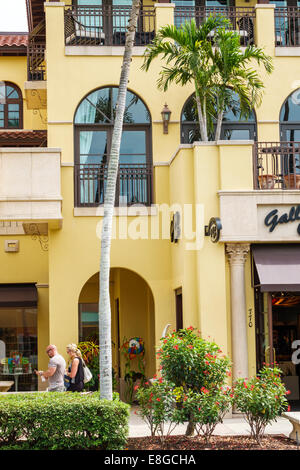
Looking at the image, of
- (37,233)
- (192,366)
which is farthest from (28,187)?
(192,366)

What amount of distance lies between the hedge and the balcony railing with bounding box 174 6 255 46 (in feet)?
38.5

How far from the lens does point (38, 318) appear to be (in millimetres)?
21469

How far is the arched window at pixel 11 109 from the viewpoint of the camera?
938 inches

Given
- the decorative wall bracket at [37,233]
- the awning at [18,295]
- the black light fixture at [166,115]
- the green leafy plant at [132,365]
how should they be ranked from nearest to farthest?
the black light fixture at [166,115]
the decorative wall bracket at [37,233]
the green leafy plant at [132,365]
the awning at [18,295]

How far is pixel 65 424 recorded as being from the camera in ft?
36.4

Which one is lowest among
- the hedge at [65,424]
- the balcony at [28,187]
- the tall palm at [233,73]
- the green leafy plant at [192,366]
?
the hedge at [65,424]

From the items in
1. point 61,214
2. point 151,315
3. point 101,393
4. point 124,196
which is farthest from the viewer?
point 151,315

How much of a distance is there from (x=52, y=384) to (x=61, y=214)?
4612mm

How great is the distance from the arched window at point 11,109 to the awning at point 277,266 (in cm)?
1077

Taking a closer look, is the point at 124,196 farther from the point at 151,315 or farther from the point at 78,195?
the point at 151,315

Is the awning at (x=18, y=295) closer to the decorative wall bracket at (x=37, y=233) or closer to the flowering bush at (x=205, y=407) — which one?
the decorative wall bracket at (x=37, y=233)

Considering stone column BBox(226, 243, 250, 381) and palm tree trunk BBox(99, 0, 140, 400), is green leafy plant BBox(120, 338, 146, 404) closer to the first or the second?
stone column BBox(226, 243, 250, 381)

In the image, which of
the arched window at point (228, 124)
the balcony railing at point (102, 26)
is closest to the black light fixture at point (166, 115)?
the arched window at point (228, 124)

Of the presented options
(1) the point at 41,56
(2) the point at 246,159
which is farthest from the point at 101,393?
(1) the point at 41,56
